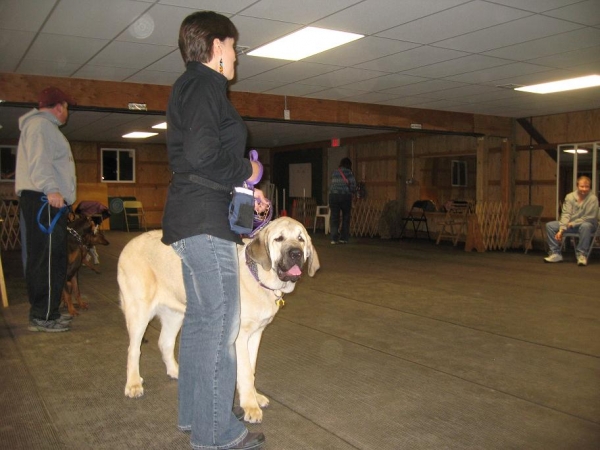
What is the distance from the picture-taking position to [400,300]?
498cm

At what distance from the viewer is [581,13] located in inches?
169

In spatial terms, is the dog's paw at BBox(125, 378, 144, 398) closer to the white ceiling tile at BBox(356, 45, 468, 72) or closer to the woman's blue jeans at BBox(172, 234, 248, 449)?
the woman's blue jeans at BBox(172, 234, 248, 449)

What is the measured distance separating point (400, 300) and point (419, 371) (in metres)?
1.98

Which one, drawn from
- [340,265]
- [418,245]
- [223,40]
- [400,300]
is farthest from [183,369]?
[418,245]

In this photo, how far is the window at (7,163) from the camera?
46.2 ft

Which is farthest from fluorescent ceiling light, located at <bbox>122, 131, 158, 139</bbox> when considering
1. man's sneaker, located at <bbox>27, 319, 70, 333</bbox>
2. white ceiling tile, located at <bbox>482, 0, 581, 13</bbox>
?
white ceiling tile, located at <bbox>482, 0, 581, 13</bbox>

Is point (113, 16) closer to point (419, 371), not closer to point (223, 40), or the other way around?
point (223, 40)

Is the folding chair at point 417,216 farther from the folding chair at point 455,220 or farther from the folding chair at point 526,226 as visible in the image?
the folding chair at point 526,226

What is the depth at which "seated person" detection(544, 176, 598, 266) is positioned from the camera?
25.1 feet

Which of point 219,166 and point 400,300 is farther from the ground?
point 219,166

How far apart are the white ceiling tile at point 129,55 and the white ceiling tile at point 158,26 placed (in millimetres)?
193

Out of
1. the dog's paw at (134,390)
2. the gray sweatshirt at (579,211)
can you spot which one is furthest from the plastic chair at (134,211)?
the dog's paw at (134,390)

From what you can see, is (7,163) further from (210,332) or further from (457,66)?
(210,332)

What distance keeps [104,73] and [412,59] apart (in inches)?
141
